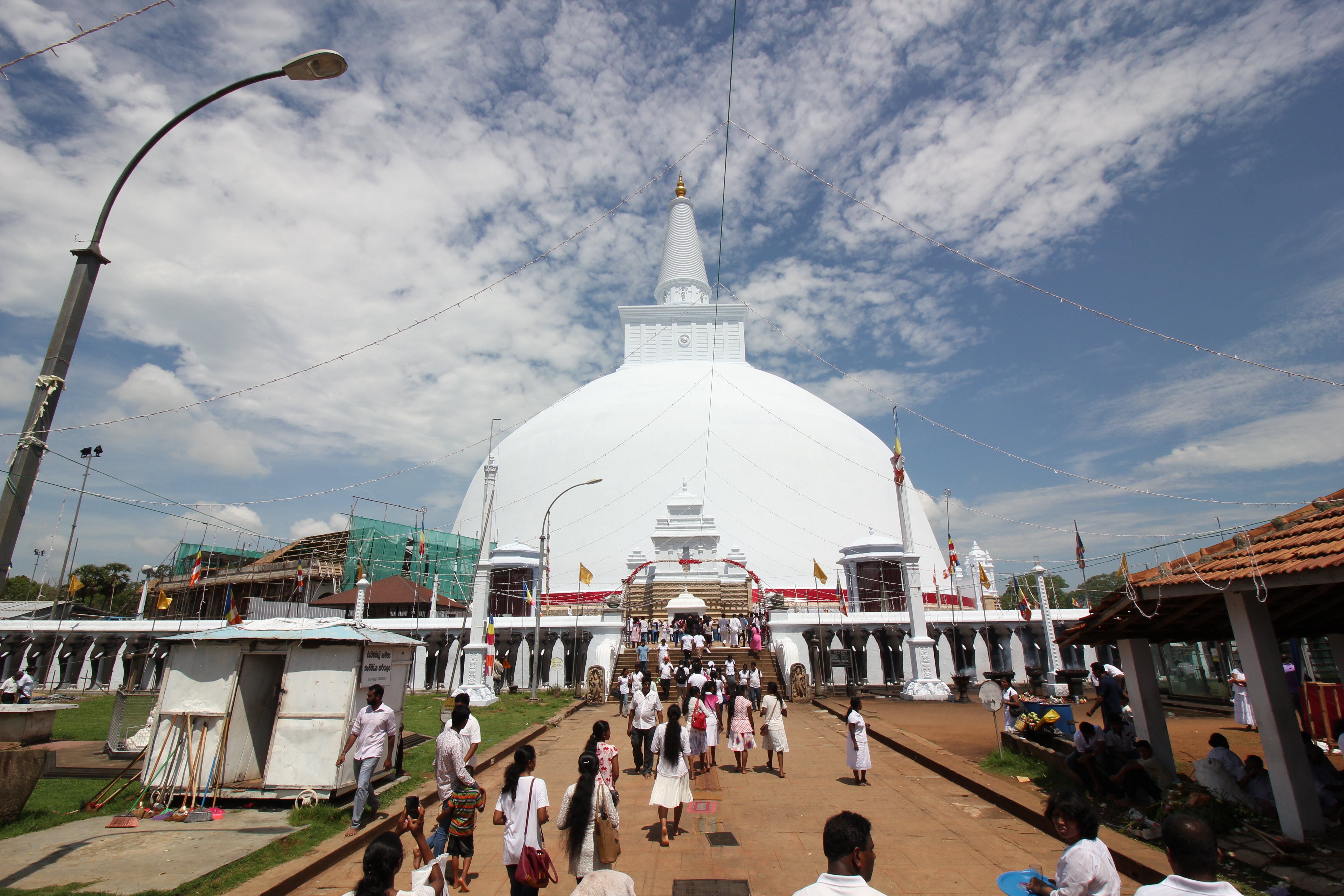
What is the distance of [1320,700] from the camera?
1107cm

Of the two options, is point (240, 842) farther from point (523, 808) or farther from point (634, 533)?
point (634, 533)

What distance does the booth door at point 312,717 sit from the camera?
25.9 feet

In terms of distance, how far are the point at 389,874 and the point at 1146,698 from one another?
904 cm

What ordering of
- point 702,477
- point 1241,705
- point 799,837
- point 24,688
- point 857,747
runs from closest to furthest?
point 799,837
point 857,747
point 1241,705
point 24,688
point 702,477

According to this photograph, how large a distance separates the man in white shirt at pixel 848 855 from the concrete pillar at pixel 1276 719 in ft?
19.8

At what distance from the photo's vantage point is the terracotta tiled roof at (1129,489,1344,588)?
611 cm

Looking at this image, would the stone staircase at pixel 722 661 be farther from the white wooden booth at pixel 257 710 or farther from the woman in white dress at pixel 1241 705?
the white wooden booth at pixel 257 710

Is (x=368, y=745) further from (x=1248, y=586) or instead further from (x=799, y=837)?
(x=1248, y=586)

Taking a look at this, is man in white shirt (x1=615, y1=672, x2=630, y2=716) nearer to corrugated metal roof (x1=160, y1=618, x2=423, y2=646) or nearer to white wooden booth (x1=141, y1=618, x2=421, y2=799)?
white wooden booth (x1=141, y1=618, x2=421, y2=799)

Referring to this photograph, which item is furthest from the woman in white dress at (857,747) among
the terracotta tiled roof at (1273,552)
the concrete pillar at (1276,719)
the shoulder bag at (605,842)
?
the shoulder bag at (605,842)

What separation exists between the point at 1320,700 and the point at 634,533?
21.8m

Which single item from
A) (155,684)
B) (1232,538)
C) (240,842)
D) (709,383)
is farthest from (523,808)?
(709,383)

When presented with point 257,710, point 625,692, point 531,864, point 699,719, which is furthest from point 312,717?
point 625,692

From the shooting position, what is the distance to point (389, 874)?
3.34 meters
